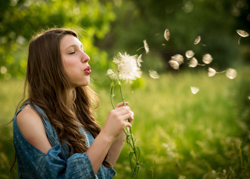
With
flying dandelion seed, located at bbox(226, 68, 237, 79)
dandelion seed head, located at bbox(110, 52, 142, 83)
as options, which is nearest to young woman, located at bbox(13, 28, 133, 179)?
dandelion seed head, located at bbox(110, 52, 142, 83)

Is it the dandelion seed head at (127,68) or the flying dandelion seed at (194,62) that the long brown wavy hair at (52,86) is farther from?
the flying dandelion seed at (194,62)

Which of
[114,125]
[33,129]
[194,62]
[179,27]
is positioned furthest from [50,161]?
[179,27]

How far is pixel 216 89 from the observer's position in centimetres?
730

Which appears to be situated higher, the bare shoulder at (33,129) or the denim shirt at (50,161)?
the bare shoulder at (33,129)

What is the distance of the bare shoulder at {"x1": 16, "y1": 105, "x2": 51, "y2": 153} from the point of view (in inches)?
46.6

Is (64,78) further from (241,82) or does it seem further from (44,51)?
(241,82)

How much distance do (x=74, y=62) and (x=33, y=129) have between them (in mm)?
464

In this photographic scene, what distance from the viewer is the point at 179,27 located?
17.7m

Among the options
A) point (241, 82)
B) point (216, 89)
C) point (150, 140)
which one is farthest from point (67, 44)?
point (216, 89)

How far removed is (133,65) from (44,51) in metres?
0.58

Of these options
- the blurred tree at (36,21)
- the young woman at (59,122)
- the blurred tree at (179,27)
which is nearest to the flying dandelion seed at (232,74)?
the young woman at (59,122)

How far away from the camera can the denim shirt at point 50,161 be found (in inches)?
44.3

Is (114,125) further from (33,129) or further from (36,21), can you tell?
(36,21)

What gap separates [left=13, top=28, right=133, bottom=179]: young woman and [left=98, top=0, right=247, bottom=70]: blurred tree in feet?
47.0
